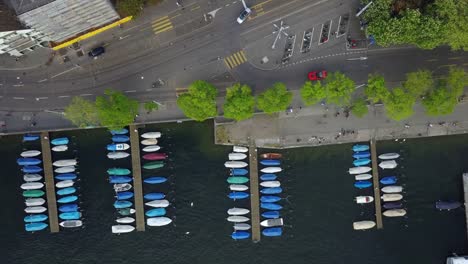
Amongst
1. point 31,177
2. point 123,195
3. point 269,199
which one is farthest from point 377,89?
point 31,177

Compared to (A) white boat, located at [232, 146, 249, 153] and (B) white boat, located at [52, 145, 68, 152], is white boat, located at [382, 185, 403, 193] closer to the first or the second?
(A) white boat, located at [232, 146, 249, 153]

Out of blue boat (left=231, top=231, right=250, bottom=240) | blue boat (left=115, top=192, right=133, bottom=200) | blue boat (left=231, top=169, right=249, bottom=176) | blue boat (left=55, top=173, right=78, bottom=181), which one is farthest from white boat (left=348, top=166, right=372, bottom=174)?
blue boat (left=55, top=173, right=78, bottom=181)

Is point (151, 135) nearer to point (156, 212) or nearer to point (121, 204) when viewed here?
point (121, 204)

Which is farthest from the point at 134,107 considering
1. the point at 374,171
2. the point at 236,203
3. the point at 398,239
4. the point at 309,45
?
the point at 398,239

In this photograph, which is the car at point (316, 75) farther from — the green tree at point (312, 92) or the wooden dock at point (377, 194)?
the wooden dock at point (377, 194)

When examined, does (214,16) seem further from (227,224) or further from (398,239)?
(398,239)

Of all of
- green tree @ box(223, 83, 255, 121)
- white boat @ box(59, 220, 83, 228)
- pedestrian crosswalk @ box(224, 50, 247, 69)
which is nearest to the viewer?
green tree @ box(223, 83, 255, 121)
